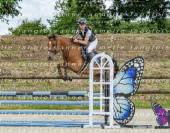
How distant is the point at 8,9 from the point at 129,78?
2.86 meters

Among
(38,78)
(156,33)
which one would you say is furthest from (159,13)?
(38,78)

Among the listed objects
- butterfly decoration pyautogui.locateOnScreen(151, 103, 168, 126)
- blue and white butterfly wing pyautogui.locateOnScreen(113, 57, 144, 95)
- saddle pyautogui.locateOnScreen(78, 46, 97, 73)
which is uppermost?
saddle pyautogui.locateOnScreen(78, 46, 97, 73)

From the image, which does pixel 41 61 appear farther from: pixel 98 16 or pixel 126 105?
pixel 126 105

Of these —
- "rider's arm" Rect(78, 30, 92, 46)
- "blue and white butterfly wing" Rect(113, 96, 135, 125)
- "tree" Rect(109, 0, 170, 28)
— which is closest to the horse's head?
"rider's arm" Rect(78, 30, 92, 46)

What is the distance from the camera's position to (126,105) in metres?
7.96

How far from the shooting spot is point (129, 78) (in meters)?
8.03

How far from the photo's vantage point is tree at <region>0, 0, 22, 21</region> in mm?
9984

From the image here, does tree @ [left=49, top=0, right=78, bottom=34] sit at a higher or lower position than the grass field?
higher

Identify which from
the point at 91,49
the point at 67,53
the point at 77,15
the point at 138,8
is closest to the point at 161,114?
the point at 91,49

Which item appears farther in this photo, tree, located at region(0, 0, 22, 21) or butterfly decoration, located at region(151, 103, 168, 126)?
tree, located at region(0, 0, 22, 21)

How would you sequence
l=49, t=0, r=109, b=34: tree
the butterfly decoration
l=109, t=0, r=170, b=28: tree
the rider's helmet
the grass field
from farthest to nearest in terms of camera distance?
l=49, t=0, r=109, b=34: tree < l=109, t=0, r=170, b=28: tree < the grass field < the rider's helmet < the butterfly decoration

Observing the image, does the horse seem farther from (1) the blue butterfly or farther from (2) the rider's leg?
(1) the blue butterfly

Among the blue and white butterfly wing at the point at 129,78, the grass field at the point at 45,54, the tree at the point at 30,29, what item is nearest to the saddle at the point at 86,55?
the grass field at the point at 45,54

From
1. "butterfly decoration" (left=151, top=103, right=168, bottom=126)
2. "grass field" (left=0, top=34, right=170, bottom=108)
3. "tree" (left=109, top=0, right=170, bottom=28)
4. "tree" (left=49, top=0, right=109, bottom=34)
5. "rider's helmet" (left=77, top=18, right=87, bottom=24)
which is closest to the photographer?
"butterfly decoration" (left=151, top=103, right=168, bottom=126)
